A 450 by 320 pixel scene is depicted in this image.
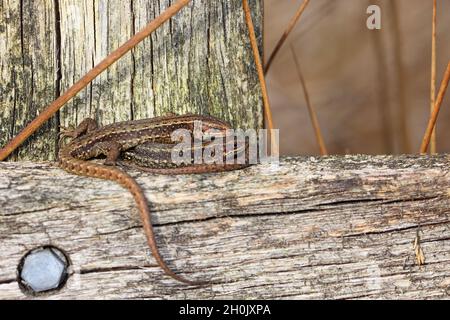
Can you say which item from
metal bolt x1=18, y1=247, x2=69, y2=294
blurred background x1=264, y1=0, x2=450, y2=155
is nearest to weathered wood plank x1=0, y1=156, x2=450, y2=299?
metal bolt x1=18, y1=247, x2=69, y2=294

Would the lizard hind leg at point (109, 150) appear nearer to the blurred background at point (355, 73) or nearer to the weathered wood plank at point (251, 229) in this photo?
the weathered wood plank at point (251, 229)

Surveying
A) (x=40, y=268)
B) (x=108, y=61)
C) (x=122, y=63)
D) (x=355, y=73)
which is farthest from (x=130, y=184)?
(x=355, y=73)

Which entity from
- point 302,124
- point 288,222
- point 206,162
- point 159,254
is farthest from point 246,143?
point 302,124

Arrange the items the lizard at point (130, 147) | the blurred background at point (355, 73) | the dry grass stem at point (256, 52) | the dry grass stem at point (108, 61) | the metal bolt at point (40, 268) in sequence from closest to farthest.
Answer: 1. the metal bolt at point (40, 268)
2. the lizard at point (130, 147)
3. the dry grass stem at point (108, 61)
4. the dry grass stem at point (256, 52)
5. the blurred background at point (355, 73)

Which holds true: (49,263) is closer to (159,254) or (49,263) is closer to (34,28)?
(159,254)

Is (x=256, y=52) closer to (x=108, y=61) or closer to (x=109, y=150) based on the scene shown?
(x=108, y=61)

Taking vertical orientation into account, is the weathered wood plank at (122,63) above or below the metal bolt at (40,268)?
above

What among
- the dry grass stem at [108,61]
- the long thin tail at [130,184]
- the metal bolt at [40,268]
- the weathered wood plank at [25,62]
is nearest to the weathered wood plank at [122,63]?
the weathered wood plank at [25,62]
